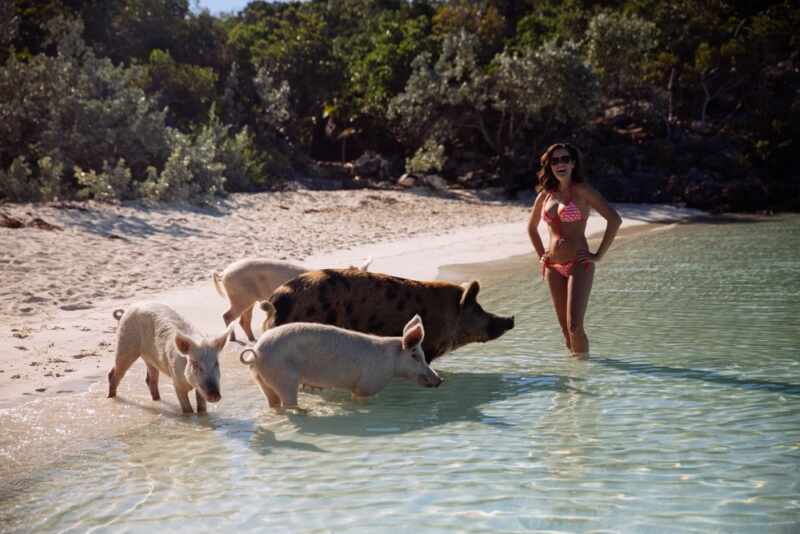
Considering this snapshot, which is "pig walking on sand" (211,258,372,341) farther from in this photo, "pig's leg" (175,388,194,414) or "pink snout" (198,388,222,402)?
"pink snout" (198,388,222,402)

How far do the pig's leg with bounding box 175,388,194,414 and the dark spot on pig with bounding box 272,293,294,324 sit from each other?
3.25ft

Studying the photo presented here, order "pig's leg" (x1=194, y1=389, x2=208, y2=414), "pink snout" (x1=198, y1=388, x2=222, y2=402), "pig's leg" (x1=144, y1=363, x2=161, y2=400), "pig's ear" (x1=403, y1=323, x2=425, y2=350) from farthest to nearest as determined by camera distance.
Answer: "pig's leg" (x1=144, y1=363, x2=161, y2=400) < "pig's ear" (x1=403, y1=323, x2=425, y2=350) < "pig's leg" (x1=194, y1=389, x2=208, y2=414) < "pink snout" (x1=198, y1=388, x2=222, y2=402)

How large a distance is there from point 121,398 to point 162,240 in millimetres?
8308

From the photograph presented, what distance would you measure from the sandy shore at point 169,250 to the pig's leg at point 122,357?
0.52 m

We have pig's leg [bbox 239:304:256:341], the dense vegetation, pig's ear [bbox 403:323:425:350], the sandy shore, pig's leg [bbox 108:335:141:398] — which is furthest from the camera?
the dense vegetation

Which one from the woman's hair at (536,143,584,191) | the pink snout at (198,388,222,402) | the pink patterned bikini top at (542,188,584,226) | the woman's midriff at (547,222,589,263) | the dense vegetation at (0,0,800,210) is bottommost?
the pink snout at (198,388,222,402)

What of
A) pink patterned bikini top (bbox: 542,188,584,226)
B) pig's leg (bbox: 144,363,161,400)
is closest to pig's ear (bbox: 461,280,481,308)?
pink patterned bikini top (bbox: 542,188,584,226)

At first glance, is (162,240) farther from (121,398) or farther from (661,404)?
(661,404)

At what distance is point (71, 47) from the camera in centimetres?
2358

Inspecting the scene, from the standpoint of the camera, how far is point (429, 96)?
29484 mm

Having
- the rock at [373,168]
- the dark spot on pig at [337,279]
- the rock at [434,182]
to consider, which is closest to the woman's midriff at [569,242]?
the dark spot on pig at [337,279]

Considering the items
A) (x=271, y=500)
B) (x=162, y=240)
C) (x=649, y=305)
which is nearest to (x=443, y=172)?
(x=162, y=240)

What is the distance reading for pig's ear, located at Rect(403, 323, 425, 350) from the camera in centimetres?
659

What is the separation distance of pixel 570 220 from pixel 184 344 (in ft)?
11.6
